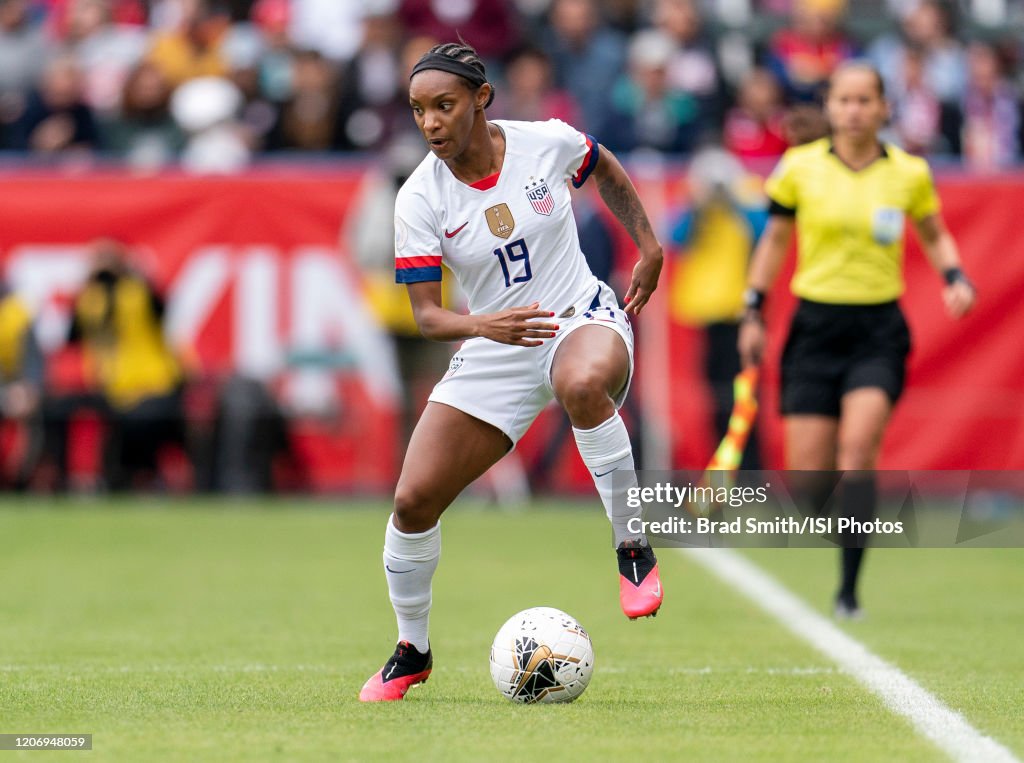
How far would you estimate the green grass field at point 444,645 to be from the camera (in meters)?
5.79

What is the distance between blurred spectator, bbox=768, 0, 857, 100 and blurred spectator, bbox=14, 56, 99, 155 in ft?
20.7

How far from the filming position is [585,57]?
17.3 meters

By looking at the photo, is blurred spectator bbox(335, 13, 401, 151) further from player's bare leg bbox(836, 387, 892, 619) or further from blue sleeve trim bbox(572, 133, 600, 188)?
blue sleeve trim bbox(572, 133, 600, 188)

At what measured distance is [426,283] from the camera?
21.7ft

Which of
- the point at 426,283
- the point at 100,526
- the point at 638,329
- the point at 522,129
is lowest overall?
the point at 100,526

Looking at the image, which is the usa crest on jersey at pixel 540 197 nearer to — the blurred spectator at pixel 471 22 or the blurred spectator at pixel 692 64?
the blurred spectator at pixel 692 64

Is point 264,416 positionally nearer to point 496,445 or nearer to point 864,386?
point 864,386

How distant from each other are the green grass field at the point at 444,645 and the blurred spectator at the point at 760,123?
370 centimetres

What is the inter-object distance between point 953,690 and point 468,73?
9.39 ft

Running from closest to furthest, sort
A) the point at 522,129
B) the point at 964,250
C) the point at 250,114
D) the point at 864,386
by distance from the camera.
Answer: the point at 522,129
the point at 864,386
the point at 964,250
the point at 250,114

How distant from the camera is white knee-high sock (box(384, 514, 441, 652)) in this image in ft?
22.6

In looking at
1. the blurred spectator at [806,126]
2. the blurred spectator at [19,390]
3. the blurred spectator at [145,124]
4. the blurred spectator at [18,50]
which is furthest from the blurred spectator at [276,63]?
the blurred spectator at [806,126]

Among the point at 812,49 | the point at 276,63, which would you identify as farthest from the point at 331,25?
the point at 812,49

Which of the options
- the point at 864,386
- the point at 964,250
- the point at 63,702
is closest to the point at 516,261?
the point at 63,702
